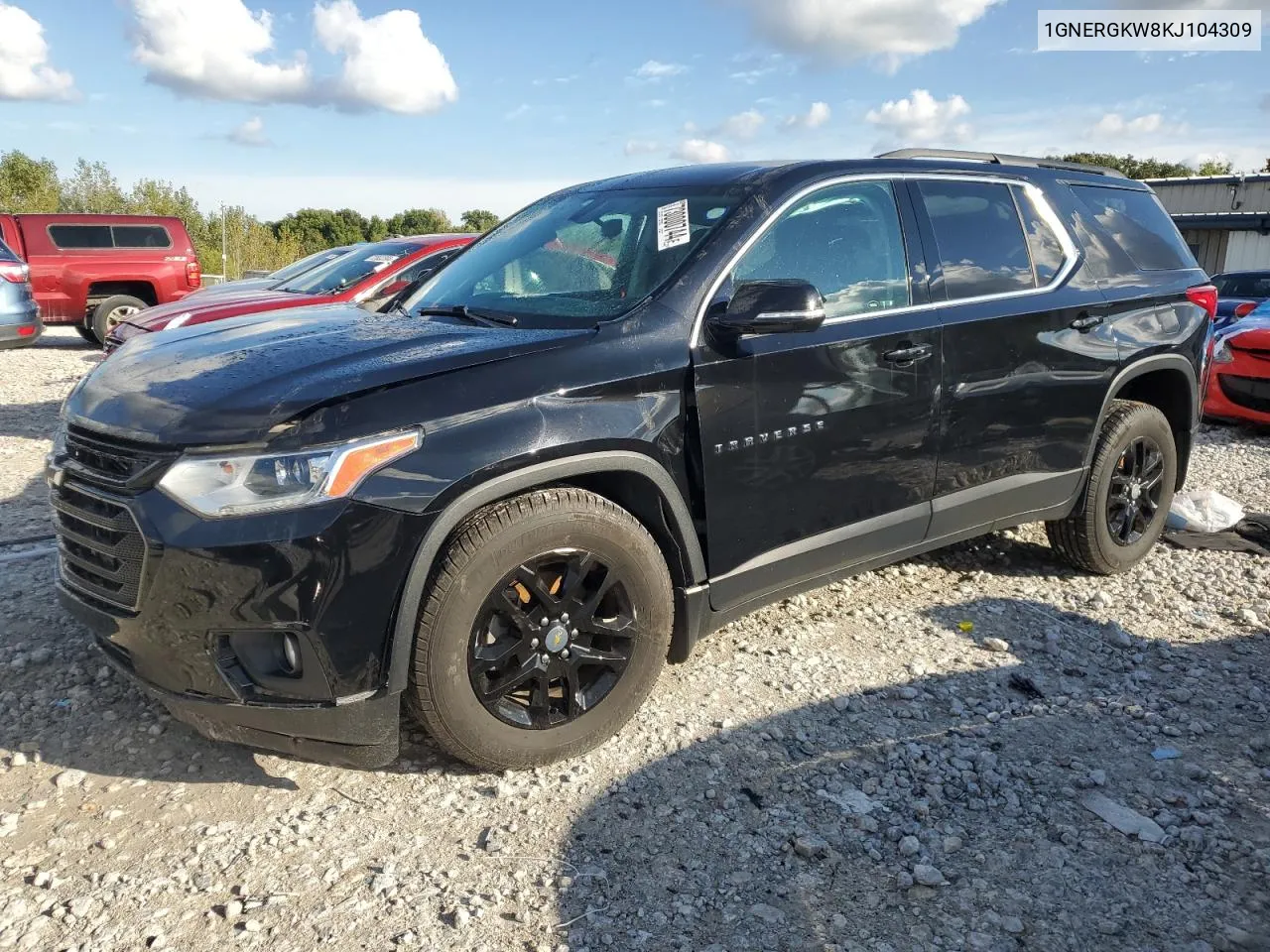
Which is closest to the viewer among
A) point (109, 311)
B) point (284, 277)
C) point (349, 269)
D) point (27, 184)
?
point (349, 269)

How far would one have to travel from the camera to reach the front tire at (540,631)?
2695mm

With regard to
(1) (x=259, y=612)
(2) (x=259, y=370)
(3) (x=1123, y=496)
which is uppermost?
(2) (x=259, y=370)

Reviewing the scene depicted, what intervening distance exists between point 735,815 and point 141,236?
15.8 meters

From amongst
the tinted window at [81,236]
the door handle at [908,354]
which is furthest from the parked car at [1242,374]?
the tinted window at [81,236]

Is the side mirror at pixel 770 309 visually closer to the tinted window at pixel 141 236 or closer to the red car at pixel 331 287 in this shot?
the red car at pixel 331 287

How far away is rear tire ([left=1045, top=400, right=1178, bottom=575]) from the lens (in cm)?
451

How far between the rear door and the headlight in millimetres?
2275

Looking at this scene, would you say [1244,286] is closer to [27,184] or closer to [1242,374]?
[1242,374]

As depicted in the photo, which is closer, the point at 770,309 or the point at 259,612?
the point at 259,612

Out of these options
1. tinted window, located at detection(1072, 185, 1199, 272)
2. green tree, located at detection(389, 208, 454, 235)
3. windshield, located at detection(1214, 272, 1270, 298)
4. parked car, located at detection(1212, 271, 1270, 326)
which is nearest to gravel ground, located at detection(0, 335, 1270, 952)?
tinted window, located at detection(1072, 185, 1199, 272)

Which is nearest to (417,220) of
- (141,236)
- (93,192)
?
(93,192)

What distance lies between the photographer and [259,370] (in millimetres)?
2744

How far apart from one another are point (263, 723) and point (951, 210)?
3.08 meters

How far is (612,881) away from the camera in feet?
8.29
